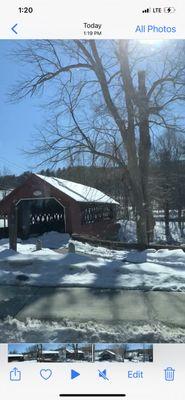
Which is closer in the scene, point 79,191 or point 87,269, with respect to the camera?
point 79,191

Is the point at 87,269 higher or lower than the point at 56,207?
lower

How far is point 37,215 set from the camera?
2.57 meters

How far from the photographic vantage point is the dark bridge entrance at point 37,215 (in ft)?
8.25

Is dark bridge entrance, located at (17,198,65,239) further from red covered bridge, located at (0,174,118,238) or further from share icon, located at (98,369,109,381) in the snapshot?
share icon, located at (98,369,109,381)

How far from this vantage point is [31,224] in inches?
102

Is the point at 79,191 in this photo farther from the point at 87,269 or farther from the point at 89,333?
the point at 89,333

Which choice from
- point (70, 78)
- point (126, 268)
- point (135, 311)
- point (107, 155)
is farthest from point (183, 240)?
point (70, 78)

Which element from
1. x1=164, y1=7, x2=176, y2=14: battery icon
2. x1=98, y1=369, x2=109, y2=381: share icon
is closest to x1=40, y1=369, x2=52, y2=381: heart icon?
x1=98, y1=369, x2=109, y2=381: share icon

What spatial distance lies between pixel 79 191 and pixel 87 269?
2.42ft

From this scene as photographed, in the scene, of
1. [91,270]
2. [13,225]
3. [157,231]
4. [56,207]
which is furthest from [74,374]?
[91,270]

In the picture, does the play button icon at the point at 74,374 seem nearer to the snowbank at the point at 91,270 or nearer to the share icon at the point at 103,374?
the share icon at the point at 103,374

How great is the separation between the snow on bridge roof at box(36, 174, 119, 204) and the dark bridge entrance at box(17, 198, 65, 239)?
9 cm

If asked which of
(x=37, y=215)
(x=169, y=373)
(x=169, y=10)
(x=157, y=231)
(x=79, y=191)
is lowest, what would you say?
(x=169, y=373)

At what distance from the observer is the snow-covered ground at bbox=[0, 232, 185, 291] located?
2.95m
